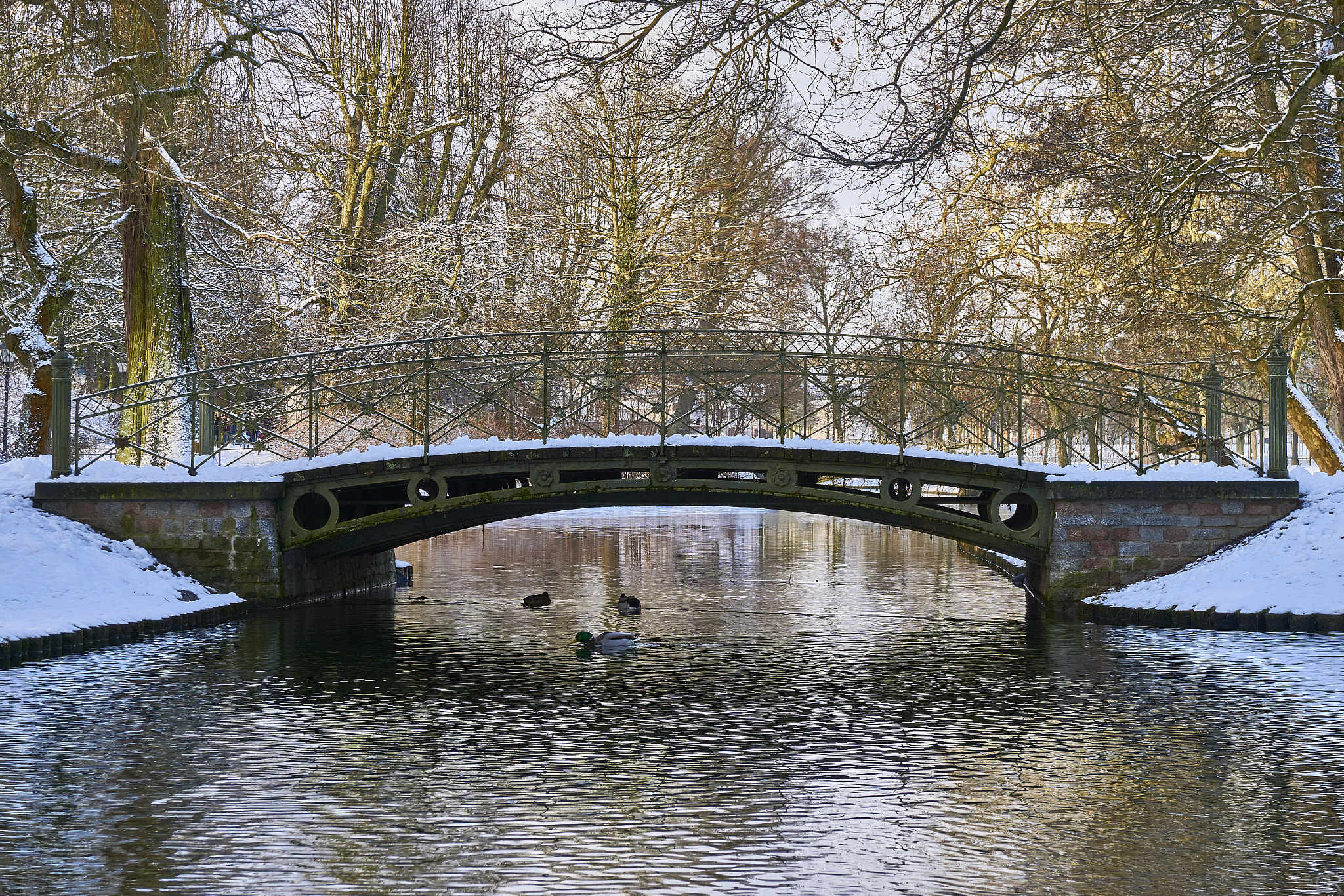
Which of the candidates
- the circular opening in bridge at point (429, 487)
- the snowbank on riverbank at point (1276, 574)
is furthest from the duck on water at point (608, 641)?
the snowbank on riverbank at point (1276, 574)

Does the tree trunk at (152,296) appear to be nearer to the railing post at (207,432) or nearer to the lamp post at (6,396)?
the railing post at (207,432)

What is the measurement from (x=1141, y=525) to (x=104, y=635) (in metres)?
11.0

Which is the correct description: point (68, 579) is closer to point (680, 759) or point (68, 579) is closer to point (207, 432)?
point (207, 432)

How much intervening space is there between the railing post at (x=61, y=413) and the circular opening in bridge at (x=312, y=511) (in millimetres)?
2641

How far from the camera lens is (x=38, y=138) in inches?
632

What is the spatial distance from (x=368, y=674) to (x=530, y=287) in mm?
14075

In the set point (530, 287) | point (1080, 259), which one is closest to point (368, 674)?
point (1080, 259)

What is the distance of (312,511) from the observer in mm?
17594

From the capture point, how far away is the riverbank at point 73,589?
1270 cm

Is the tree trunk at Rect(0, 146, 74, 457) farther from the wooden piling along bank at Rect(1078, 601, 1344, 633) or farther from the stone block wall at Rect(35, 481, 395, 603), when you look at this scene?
the wooden piling along bank at Rect(1078, 601, 1344, 633)

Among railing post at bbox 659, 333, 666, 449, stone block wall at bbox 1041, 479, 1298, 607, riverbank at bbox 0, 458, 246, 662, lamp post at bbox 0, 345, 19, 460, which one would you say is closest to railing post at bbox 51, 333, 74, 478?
riverbank at bbox 0, 458, 246, 662

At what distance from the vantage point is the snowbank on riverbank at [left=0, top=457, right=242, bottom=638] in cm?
1313

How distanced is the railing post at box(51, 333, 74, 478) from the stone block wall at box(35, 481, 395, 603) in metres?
0.36

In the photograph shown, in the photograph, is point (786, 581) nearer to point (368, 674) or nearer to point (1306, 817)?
point (368, 674)
